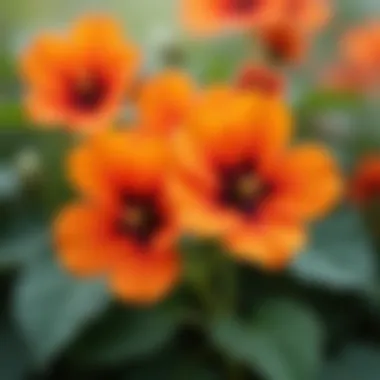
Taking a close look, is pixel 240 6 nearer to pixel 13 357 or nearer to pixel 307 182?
pixel 307 182

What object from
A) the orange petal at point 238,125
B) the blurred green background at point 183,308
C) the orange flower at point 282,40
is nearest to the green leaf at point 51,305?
the blurred green background at point 183,308

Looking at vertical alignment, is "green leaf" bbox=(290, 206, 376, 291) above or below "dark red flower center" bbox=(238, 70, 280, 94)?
below

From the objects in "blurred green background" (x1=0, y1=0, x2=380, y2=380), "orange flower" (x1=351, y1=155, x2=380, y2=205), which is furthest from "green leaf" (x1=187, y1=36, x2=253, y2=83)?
"orange flower" (x1=351, y1=155, x2=380, y2=205)

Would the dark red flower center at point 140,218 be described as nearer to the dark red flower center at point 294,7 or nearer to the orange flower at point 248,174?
the orange flower at point 248,174

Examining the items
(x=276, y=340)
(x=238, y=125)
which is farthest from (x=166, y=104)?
(x=276, y=340)

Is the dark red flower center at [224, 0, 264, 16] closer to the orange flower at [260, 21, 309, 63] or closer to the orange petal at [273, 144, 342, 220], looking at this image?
the orange flower at [260, 21, 309, 63]

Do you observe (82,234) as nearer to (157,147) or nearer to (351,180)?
(157,147)
